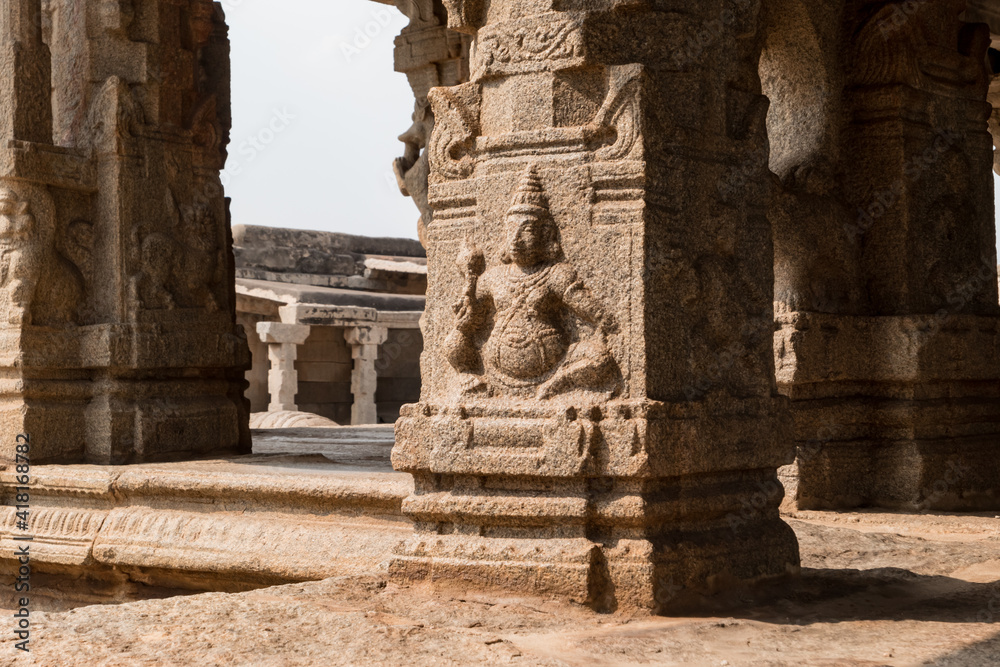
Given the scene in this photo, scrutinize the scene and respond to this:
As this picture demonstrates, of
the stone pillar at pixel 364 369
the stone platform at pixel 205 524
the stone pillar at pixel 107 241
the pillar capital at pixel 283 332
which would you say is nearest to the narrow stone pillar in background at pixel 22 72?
the stone pillar at pixel 107 241

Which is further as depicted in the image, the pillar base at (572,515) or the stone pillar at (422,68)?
the stone pillar at (422,68)

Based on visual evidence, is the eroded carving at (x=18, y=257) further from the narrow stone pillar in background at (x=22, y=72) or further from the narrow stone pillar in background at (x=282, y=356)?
the narrow stone pillar in background at (x=282, y=356)

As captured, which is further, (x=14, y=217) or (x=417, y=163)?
(x=417, y=163)

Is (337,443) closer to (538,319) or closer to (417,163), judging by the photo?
(417,163)

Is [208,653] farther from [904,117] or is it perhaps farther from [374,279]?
[374,279]

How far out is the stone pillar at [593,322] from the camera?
3936 mm

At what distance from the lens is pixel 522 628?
12.2ft

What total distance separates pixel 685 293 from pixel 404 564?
138 centimetres

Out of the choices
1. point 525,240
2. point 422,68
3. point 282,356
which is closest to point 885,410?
point 525,240

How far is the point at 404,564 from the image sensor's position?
4227mm

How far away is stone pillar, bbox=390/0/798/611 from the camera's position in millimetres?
3936

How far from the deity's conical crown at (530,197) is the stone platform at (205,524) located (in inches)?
61.8

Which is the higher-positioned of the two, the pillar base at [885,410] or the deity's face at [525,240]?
the deity's face at [525,240]

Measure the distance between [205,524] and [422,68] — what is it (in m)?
5.07
